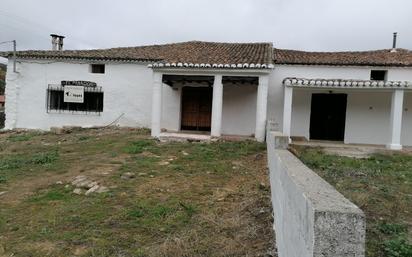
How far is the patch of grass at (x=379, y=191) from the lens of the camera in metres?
3.77

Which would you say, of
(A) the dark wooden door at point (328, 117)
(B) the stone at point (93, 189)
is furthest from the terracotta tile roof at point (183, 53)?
(B) the stone at point (93, 189)

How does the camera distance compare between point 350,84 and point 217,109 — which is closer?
point 350,84

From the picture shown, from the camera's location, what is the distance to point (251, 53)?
15.4 m

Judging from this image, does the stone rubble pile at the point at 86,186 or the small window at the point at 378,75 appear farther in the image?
the small window at the point at 378,75

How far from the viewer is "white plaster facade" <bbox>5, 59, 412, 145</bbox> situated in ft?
44.4

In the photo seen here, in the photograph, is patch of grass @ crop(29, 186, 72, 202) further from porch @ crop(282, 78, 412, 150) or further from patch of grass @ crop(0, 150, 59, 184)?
porch @ crop(282, 78, 412, 150)

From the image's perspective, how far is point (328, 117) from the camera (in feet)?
48.5

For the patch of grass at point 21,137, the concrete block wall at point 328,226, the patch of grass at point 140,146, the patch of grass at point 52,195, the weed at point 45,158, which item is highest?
→ the concrete block wall at point 328,226

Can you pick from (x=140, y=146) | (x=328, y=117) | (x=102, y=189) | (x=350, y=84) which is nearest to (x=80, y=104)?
(x=140, y=146)

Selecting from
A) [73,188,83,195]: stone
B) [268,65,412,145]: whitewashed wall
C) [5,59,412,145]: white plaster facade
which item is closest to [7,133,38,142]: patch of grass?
[5,59,412,145]: white plaster facade

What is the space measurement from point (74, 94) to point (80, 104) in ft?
1.88

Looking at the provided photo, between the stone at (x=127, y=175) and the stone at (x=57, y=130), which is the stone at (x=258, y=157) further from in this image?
the stone at (x=57, y=130)

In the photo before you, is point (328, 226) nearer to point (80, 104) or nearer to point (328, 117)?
point (328, 117)

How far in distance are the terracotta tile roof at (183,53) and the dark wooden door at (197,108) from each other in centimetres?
167
